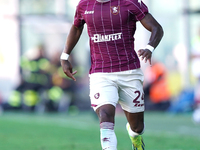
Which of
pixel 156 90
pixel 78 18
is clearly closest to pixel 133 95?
pixel 78 18

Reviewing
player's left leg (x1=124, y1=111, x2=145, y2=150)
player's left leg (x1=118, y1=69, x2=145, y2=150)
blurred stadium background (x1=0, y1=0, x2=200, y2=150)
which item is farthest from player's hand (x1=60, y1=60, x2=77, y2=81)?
blurred stadium background (x1=0, y1=0, x2=200, y2=150)

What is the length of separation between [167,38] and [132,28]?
14.6 meters

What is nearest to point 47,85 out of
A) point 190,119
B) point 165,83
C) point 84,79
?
point 84,79

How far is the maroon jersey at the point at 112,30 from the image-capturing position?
589 cm

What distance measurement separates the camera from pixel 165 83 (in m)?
17.5

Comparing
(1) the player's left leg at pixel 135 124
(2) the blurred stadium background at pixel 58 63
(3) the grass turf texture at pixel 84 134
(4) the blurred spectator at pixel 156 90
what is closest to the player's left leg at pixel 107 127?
(1) the player's left leg at pixel 135 124

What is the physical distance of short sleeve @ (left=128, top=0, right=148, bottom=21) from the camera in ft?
19.2

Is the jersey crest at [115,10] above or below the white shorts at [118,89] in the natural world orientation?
above

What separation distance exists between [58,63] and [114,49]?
12.7 m

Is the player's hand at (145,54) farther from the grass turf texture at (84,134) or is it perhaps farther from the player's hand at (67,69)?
the grass turf texture at (84,134)

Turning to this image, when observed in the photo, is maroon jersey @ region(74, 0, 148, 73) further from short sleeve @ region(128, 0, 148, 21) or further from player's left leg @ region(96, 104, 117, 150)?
player's left leg @ region(96, 104, 117, 150)

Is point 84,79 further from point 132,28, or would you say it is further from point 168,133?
point 132,28

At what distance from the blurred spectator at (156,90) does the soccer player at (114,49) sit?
1077 cm

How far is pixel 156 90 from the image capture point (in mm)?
17156
